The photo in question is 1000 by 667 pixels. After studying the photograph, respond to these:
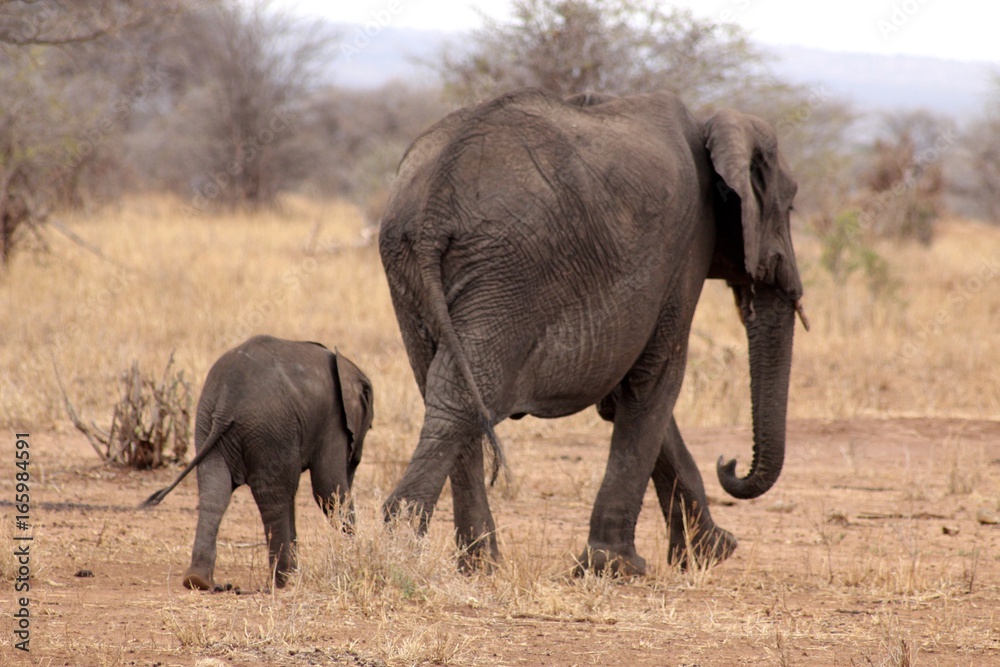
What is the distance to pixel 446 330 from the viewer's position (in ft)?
14.7

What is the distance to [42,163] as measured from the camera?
48.5ft

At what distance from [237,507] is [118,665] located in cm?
368

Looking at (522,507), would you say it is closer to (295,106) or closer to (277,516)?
(277,516)

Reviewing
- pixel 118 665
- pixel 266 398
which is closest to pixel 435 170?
pixel 266 398

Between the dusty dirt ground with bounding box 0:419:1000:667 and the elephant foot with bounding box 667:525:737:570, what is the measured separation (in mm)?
93

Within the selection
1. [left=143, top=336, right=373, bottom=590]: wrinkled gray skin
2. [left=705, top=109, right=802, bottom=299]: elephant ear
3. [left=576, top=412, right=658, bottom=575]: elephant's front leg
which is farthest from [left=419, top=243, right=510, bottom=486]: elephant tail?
[left=705, top=109, right=802, bottom=299]: elephant ear

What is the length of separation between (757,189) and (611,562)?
1.79 m

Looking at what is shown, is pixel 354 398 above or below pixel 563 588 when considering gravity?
above

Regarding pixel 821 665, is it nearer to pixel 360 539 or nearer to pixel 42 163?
pixel 360 539

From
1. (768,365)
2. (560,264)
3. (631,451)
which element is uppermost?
(560,264)

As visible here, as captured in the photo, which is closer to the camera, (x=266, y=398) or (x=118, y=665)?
(x=118, y=665)

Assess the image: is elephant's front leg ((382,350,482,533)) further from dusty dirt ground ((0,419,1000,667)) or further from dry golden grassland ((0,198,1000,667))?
dusty dirt ground ((0,419,1000,667))

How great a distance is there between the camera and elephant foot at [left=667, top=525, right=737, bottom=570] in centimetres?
584

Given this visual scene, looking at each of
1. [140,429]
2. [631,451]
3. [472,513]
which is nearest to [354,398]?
[472,513]
